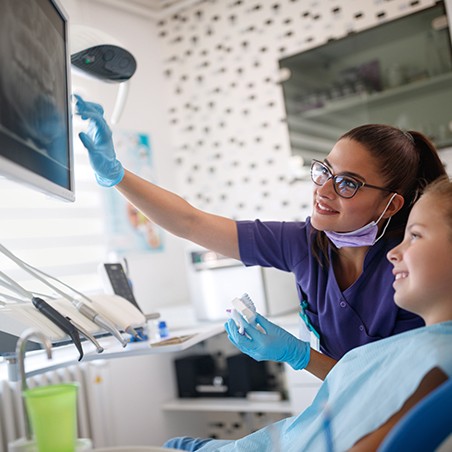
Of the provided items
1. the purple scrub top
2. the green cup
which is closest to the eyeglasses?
the purple scrub top

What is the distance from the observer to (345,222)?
145 cm

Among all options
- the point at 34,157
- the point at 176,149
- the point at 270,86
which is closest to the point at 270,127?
the point at 270,86

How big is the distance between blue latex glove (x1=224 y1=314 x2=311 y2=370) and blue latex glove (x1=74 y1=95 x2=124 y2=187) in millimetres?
497

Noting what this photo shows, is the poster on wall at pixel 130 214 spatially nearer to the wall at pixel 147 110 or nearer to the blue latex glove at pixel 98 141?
the wall at pixel 147 110

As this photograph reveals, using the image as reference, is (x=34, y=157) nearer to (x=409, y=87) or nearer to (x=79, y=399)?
(x=79, y=399)

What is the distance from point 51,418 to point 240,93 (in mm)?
2870

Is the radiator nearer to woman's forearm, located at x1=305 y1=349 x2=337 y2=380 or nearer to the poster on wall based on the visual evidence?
the poster on wall

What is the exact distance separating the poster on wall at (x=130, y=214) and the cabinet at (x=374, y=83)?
936 millimetres

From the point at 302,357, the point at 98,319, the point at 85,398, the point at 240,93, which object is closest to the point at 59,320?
the point at 98,319

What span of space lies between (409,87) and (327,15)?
740mm

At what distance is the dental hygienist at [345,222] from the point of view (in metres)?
1.43

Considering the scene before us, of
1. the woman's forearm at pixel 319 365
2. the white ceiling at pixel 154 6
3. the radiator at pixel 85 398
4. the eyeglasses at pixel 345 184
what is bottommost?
the radiator at pixel 85 398

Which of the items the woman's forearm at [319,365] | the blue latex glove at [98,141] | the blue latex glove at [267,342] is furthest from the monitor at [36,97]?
the woman's forearm at [319,365]

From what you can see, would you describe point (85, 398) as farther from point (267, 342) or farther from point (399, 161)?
point (399, 161)
